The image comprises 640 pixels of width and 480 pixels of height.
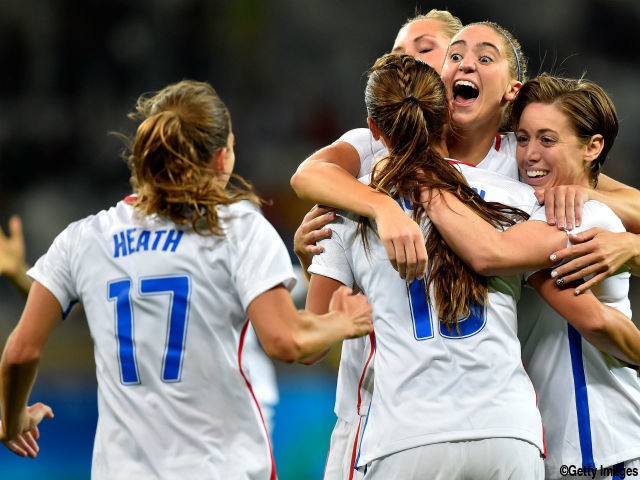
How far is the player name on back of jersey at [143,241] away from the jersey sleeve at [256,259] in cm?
18

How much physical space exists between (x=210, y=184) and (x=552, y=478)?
57.7 inches

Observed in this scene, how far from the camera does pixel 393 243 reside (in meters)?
2.74

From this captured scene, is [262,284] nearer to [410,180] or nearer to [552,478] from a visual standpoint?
[410,180]

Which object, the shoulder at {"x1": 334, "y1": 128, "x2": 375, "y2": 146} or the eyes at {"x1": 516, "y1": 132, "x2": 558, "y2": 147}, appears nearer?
the eyes at {"x1": 516, "y1": 132, "x2": 558, "y2": 147}

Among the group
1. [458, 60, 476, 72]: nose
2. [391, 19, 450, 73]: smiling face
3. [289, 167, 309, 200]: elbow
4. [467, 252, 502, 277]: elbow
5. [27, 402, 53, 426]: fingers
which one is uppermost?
[391, 19, 450, 73]: smiling face

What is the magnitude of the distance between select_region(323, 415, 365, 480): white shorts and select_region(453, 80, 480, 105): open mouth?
127 cm

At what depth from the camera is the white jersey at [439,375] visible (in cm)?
269

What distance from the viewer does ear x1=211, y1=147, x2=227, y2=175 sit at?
2.99m

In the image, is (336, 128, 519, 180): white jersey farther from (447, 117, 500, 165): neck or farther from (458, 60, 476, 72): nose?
(458, 60, 476, 72): nose

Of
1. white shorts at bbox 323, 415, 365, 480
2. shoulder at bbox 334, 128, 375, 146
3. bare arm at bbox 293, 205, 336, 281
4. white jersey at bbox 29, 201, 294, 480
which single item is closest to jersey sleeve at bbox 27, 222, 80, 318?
white jersey at bbox 29, 201, 294, 480

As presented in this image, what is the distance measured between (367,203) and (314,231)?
32cm

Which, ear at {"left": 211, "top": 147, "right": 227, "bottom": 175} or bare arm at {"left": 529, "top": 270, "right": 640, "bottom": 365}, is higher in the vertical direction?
ear at {"left": 211, "top": 147, "right": 227, "bottom": 175}

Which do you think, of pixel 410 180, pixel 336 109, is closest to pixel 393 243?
pixel 410 180

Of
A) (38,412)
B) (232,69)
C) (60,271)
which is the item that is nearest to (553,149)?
(60,271)
